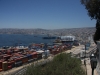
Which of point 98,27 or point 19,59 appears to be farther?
point 19,59

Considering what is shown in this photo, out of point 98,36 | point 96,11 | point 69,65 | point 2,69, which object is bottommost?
point 2,69

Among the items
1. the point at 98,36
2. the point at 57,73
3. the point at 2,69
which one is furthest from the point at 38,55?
the point at 57,73

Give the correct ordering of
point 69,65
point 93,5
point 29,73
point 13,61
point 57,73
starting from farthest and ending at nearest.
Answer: point 13,61 → point 93,5 → point 69,65 → point 57,73 → point 29,73

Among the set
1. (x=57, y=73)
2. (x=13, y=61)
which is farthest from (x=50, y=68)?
(x=13, y=61)

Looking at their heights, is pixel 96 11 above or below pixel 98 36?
above

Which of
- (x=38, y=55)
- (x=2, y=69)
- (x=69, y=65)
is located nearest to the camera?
(x=69, y=65)

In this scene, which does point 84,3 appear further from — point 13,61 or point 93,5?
point 13,61

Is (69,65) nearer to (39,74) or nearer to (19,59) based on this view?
(39,74)

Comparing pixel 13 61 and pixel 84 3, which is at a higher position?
pixel 84 3

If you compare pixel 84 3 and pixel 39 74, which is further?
pixel 84 3
